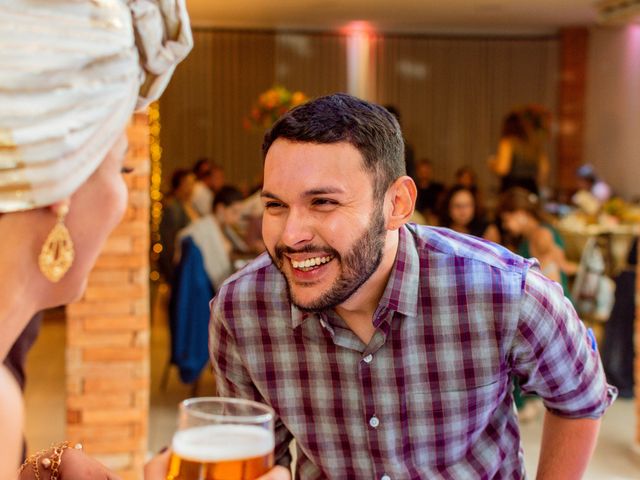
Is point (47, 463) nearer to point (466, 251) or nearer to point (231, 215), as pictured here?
point (466, 251)

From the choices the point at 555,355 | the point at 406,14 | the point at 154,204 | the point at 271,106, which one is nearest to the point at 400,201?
the point at 555,355

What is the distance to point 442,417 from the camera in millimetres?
1536

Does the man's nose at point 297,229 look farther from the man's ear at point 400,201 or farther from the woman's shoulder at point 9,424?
the woman's shoulder at point 9,424

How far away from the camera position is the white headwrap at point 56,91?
75cm

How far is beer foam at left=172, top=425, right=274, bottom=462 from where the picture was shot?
31.7 inches

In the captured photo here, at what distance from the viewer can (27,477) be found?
978mm

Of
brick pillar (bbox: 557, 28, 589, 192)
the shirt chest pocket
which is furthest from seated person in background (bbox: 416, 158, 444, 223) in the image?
the shirt chest pocket

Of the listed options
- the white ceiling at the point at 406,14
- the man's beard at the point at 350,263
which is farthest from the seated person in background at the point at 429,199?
the man's beard at the point at 350,263

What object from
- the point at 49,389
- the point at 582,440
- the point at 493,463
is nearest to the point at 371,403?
the point at 493,463

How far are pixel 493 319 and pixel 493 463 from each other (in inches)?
10.0

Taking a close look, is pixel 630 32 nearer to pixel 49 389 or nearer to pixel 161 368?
pixel 161 368

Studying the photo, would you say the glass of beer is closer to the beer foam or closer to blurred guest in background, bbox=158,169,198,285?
the beer foam

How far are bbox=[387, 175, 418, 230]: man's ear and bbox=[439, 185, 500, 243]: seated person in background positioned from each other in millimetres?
4651

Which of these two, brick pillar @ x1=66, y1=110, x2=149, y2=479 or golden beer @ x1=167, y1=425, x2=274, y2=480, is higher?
golden beer @ x1=167, y1=425, x2=274, y2=480
